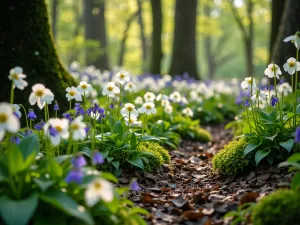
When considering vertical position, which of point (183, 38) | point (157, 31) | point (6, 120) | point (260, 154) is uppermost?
point (157, 31)

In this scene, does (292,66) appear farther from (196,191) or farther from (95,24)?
(95,24)

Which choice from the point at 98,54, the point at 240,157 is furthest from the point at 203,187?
the point at 98,54

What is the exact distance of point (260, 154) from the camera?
3971mm

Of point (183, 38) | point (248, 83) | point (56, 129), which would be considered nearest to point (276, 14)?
point (183, 38)

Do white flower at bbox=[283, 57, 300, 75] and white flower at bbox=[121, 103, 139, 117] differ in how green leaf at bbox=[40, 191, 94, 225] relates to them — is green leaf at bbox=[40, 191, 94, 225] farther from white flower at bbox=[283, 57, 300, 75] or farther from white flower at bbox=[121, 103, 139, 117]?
white flower at bbox=[283, 57, 300, 75]

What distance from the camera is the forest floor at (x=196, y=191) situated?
3.21 meters

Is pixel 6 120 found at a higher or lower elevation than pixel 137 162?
higher

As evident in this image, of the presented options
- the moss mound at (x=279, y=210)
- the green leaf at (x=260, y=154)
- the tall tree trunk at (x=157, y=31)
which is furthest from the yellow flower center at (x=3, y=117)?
the tall tree trunk at (x=157, y=31)

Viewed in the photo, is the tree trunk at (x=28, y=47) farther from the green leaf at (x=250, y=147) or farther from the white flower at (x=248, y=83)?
the green leaf at (x=250, y=147)

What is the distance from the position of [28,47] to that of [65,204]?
3.71m

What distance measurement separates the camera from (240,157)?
427cm

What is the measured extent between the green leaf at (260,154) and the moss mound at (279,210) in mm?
1024

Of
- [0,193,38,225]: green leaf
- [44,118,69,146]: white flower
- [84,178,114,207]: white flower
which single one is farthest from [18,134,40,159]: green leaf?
[84,178,114,207]: white flower

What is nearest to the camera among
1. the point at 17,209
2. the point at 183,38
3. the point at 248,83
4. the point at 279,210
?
the point at 17,209
